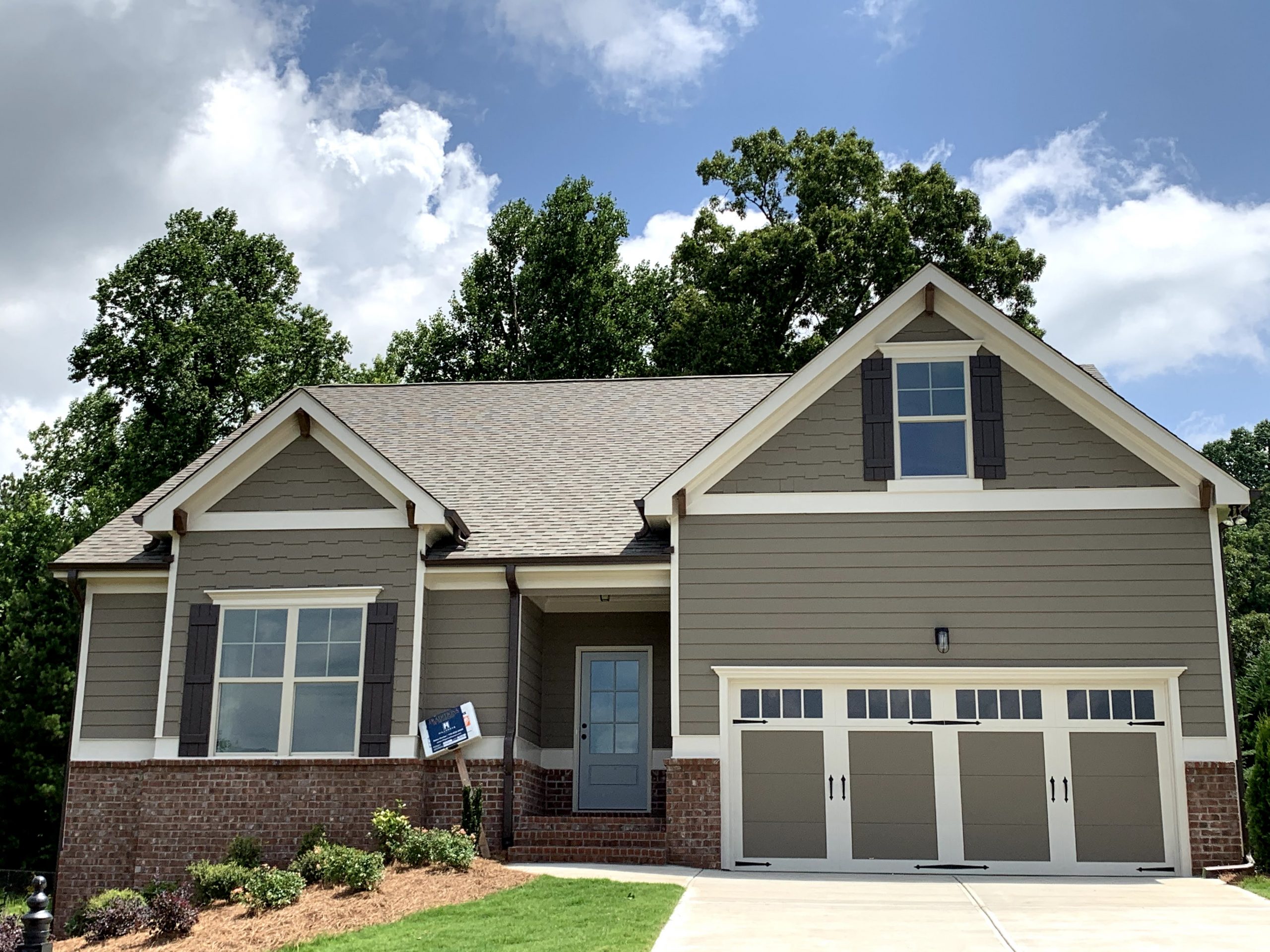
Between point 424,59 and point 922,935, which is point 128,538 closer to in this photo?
point 424,59

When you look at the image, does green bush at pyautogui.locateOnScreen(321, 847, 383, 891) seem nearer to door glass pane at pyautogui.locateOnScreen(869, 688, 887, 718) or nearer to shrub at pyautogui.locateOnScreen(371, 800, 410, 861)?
shrub at pyautogui.locateOnScreen(371, 800, 410, 861)

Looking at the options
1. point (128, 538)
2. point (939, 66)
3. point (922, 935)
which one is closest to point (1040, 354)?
point (939, 66)

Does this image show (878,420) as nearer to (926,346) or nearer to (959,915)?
(926,346)

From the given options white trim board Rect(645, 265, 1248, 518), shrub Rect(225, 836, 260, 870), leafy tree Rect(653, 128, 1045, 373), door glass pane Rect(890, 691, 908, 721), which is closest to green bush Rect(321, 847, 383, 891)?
shrub Rect(225, 836, 260, 870)

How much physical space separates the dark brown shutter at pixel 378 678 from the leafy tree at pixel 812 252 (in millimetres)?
18322

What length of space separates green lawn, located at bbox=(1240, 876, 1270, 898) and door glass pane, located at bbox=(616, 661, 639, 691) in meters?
7.23

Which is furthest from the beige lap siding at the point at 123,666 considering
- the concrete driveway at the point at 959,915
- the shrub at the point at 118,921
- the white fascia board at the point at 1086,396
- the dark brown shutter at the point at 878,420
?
the white fascia board at the point at 1086,396

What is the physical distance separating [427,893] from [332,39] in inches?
449

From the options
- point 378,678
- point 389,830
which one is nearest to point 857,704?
point 389,830

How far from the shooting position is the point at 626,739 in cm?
1622

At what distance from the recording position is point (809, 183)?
112 feet

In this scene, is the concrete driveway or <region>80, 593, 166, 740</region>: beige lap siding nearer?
the concrete driveway

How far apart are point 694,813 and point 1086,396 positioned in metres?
→ 6.48

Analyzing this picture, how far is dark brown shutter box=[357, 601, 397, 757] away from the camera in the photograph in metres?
14.2
